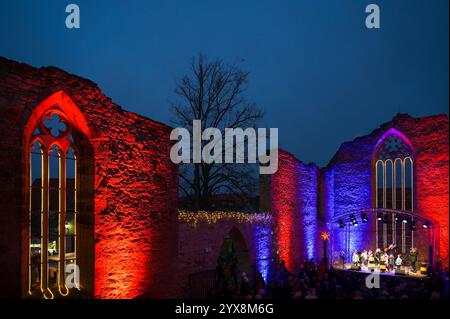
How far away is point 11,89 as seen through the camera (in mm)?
6602

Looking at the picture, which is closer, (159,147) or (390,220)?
(159,147)

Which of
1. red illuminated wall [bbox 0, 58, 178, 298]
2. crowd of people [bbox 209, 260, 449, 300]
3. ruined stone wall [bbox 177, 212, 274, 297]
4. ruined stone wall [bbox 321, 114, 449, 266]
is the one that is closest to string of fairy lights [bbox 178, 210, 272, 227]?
ruined stone wall [bbox 177, 212, 274, 297]

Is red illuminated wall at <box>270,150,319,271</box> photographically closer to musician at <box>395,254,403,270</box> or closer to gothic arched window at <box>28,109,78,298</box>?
musician at <box>395,254,403,270</box>

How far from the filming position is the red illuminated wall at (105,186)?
21.4 feet

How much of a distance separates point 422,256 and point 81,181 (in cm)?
1460

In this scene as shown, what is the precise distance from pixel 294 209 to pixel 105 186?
1073 cm

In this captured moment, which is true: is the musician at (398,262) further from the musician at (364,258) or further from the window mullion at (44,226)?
the window mullion at (44,226)

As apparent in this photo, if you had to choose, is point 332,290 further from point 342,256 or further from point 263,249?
point 342,256

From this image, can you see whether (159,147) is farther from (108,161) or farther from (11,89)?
(11,89)

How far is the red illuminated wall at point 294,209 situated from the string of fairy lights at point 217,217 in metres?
0.93

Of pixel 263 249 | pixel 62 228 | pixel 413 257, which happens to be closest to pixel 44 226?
pixel 62 228

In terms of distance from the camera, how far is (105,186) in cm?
837
